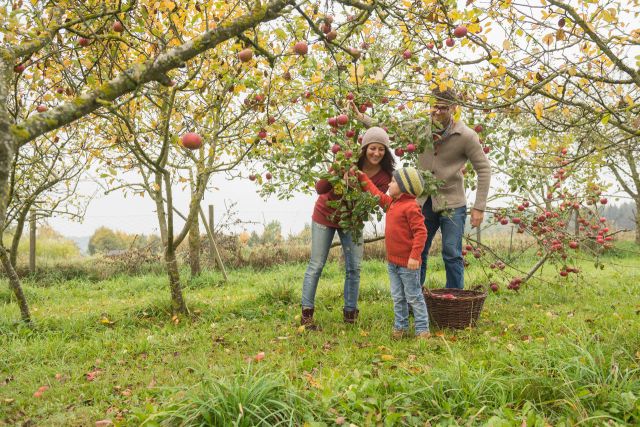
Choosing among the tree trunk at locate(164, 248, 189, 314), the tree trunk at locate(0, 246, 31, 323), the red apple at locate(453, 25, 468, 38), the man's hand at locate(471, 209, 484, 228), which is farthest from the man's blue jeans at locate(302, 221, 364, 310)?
the tree trunk at locate(0, 246, 31, 323)

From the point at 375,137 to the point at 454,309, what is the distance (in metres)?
1.61

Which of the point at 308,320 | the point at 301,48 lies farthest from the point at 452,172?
the point at 308,320

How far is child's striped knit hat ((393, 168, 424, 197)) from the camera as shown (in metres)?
3.79

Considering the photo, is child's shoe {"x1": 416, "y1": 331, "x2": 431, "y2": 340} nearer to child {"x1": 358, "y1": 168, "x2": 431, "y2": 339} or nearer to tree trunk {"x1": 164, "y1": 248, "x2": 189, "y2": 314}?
child {"x1": 358, "y1": 168, "x2": 431, "y2": 339}

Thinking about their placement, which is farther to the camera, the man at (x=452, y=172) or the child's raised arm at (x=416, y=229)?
the man at (x=452, y=172)

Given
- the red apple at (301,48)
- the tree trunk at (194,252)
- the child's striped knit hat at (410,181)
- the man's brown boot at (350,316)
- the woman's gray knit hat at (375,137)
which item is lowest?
the man's brown boot at (350,316)

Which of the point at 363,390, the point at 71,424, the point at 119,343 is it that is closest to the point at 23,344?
the point at 119,343

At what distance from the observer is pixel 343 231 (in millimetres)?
4164

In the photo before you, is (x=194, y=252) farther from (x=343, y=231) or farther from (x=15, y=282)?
(x=343, y=231)

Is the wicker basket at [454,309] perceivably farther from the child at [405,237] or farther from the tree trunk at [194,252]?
the tree trunk at [194,252]

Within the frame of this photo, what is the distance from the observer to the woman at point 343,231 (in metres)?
4.14

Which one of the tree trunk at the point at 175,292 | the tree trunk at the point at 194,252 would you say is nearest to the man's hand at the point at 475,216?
the tree trunk at the point at 175,292

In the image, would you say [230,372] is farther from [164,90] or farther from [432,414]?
[164,90]

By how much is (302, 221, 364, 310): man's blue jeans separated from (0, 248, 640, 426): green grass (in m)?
0.33
